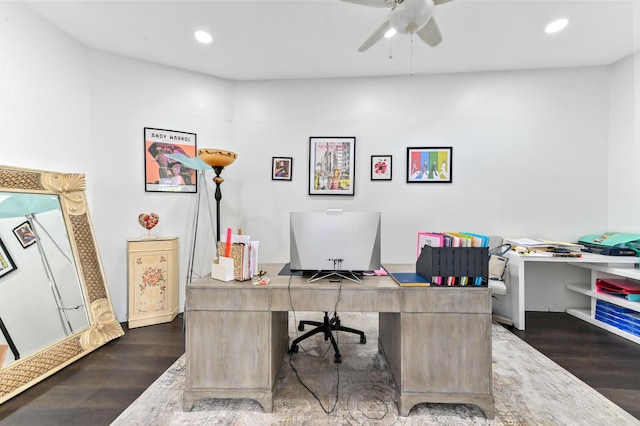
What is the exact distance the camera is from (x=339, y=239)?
1645 millimetres

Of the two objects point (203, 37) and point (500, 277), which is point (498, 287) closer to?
point (500, 277)

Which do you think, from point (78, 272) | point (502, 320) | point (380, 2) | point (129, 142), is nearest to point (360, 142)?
point (380, 2)

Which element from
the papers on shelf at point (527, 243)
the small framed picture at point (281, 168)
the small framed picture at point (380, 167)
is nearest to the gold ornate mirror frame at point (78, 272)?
the small framed picture at point (281, 168)

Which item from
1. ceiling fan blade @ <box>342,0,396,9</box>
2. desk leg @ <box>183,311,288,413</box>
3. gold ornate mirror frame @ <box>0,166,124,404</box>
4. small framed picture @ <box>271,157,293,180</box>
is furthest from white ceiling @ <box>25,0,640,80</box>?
desk leg @ <box>183,311,288,413</box>

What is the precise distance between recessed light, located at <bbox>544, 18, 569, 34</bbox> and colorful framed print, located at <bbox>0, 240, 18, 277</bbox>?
499cm

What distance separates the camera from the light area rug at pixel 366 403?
1.50 meters

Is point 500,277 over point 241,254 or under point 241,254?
under

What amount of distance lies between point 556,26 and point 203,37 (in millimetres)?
3444

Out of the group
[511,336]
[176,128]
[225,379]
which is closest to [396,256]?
[511,336]

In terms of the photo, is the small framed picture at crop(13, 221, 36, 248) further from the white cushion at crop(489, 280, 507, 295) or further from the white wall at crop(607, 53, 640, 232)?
the white wall at crop(607, 53, 640, 232)

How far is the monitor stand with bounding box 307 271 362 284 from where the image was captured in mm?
1654

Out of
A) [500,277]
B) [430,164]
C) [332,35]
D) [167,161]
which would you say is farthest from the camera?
[430,164]

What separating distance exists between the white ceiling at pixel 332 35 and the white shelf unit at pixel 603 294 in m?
2.36

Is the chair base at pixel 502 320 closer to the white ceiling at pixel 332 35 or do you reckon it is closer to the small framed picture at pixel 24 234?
the white ceiling at pixel 332 35
